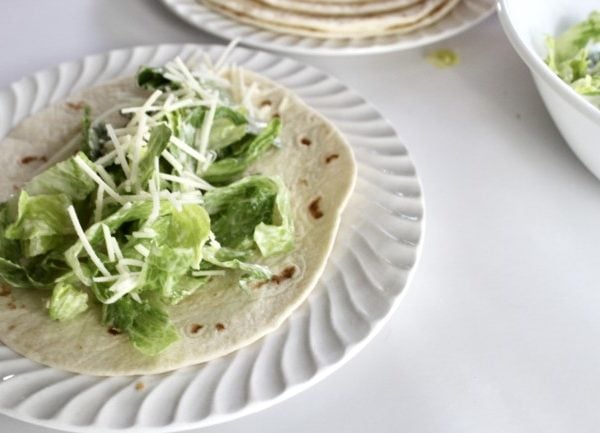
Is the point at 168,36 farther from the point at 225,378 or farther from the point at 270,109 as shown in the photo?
the point at 225,378

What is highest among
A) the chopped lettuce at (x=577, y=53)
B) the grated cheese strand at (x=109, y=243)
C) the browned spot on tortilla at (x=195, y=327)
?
the chopped lettuce at (x=577, y=53)

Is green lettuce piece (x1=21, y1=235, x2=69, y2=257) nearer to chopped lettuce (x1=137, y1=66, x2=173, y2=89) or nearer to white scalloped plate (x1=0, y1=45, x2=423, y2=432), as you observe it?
white scalloped plate (x1=0, y1=45, x2=423, y2=432)

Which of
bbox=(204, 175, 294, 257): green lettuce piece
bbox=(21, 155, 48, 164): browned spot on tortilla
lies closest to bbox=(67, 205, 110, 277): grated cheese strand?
bbox=(204, 175, 294, 257): green lettuce piece

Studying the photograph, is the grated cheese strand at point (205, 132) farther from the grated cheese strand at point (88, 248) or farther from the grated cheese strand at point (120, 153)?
the grated cheese strand at point (88, 248)

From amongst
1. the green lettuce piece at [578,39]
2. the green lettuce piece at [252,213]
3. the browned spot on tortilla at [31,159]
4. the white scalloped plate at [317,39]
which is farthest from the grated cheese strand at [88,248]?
the green lettuce piece at [578,39]

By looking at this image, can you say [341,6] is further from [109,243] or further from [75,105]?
[109,243]

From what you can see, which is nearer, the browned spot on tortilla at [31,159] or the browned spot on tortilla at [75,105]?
the browned spot on tortilla at [31,159]
